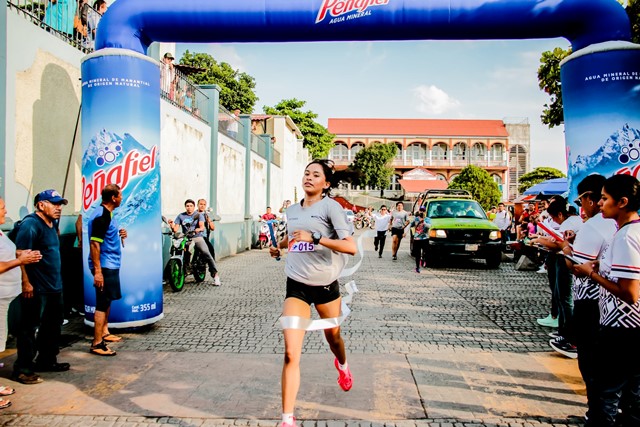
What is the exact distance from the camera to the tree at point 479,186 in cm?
5284

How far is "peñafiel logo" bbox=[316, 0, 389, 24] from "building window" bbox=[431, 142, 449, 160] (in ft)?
226

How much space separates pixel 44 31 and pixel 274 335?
219 inches

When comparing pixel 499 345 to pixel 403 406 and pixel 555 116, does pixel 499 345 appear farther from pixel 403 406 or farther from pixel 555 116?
pixel 555 116

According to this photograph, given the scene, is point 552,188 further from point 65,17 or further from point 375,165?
point 375,165

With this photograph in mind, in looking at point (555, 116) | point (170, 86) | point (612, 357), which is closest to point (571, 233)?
point (612, 357)

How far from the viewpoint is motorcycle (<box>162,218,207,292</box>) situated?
974cm

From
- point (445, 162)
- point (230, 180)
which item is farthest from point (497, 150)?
point (230, 180)

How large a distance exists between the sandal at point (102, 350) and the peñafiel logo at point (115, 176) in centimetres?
172

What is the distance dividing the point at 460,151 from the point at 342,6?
7042cm

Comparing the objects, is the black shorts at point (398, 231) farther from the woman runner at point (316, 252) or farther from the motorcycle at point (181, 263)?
the woman runner at point (316, 252)

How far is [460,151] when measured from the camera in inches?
2908

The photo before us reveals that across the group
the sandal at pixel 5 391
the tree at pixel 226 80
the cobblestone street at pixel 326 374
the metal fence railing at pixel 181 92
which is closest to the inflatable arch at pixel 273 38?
the cobblestone street at pixel 326 374

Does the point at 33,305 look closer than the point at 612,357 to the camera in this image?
No

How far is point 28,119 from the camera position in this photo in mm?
7223
